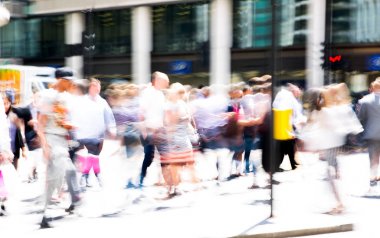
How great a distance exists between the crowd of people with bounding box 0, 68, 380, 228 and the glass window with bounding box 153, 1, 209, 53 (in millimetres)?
20068

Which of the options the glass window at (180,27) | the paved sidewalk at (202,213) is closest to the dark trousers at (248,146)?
the paved sidewalk at (202,213)

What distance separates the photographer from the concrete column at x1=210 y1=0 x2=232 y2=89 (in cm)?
3097

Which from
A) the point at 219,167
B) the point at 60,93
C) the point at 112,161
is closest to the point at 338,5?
the point at 112,161

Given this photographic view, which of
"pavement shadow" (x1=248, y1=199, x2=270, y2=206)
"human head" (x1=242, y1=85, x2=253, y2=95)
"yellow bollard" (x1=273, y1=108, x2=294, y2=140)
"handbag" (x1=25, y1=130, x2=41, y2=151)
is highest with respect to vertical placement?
"human head" (x1=242, y1=85, x2=253, y2=95)

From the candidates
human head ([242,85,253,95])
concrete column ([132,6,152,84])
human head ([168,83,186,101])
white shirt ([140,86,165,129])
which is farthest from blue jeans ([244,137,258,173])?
concrete column ([132,6,152,84])

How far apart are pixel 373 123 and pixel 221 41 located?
21.3 meters

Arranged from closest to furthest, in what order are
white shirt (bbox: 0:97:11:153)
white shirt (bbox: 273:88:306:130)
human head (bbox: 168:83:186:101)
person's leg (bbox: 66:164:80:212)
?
white shirt (bbox: 0:97:11:153)
person's leg (bbox: 66:164:80:212)
human head (bbox: 168:83:186:101)
white shirt (bbox: 273:88:306:130)

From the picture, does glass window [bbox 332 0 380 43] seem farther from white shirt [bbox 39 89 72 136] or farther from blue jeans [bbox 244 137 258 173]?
white shirt [bbox 39 89 72 136]

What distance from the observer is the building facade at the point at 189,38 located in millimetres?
27375

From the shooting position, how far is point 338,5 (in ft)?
91.6

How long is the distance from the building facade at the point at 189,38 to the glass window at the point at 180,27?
48mm

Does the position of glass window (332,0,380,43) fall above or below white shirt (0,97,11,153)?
above

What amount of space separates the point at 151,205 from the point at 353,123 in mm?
2853

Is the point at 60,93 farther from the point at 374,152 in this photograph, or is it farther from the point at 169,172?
the point at 374,152
